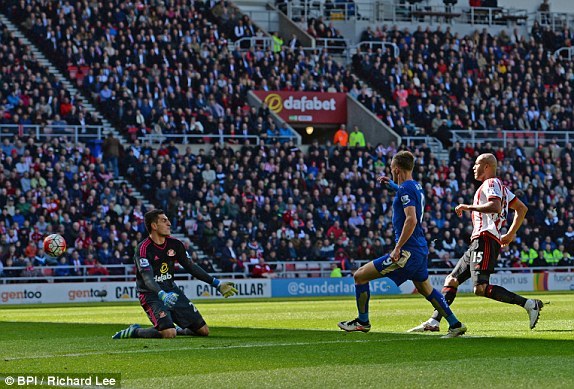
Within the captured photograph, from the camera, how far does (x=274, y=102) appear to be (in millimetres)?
46875

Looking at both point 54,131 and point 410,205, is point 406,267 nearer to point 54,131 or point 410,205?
point 410,205

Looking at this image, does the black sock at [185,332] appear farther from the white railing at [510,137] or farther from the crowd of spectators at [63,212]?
the white railing at [510,137]

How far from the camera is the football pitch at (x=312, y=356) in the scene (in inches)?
388

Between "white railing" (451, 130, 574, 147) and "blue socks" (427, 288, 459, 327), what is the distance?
32.9 metres

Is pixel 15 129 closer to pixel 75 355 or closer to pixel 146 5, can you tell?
pixel 146 5

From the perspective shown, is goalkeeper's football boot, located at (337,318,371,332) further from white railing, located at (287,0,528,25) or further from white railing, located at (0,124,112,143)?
Answer: white railing, located at (287,0,528,25)

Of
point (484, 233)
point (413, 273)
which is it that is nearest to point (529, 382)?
point (413, 273)

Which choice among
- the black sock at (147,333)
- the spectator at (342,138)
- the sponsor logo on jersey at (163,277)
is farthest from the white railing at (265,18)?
the black sock at (147,333)

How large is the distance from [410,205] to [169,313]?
319cm

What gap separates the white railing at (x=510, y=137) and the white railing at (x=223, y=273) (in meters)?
7.18

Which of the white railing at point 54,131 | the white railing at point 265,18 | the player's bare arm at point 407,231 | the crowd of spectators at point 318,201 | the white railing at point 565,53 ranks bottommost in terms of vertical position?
the crowd of spectators at point 318,201

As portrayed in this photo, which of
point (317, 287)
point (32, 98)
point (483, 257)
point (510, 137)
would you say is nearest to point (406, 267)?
point (483, 257)

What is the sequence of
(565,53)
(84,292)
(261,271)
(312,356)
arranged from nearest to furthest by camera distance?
(312,356)
(84,292)
(261,271)
(565,53)

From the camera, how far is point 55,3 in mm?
44062
